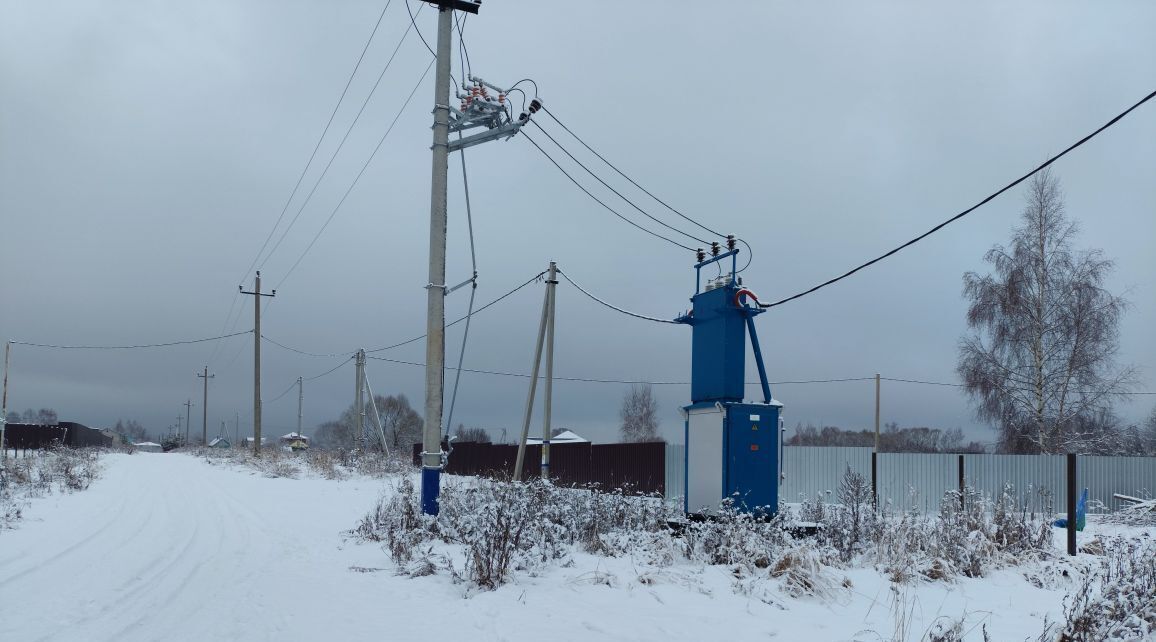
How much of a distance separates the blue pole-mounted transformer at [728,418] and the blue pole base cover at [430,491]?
3518 millimetres

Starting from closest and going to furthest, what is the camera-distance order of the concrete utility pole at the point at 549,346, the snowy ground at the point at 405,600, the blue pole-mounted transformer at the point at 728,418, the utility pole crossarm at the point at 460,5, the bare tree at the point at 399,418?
the snowy ground at the point at 405,600 → the blue pole-mounted transformer at the point at 728,418 → the utility pole crossarm at the point at 460,5 → the concrete utility pole at the point at 549,346 → the bare tree at the point at 399,418

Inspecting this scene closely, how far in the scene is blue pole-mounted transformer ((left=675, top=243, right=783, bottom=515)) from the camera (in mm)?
10602

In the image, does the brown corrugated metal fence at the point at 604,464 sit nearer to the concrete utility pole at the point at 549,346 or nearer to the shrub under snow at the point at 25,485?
the concrete utility pole at the point at 549,346

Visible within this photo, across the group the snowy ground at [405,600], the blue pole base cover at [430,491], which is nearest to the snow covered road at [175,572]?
the snowy ground at [405,600]

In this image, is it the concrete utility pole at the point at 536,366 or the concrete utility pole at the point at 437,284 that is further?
the concrete utility pole at the point at 536,366

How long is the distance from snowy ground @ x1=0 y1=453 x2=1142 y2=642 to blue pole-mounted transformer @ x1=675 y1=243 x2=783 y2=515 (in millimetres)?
2392

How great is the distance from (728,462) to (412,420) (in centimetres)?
6919

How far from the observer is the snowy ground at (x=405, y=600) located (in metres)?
5.88

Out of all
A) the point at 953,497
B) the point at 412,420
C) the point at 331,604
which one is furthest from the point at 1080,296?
the point at 412,420

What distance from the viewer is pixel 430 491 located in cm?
1112

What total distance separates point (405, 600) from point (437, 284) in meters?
5.50

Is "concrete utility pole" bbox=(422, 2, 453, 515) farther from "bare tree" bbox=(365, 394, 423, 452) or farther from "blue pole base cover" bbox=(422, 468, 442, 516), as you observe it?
"bare tree" bbox=(365, 394, 423, 452)

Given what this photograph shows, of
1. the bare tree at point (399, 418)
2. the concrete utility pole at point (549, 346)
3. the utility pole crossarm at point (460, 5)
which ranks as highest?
the utility pole crossarm at point (460, 5)

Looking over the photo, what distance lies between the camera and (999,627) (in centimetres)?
621
